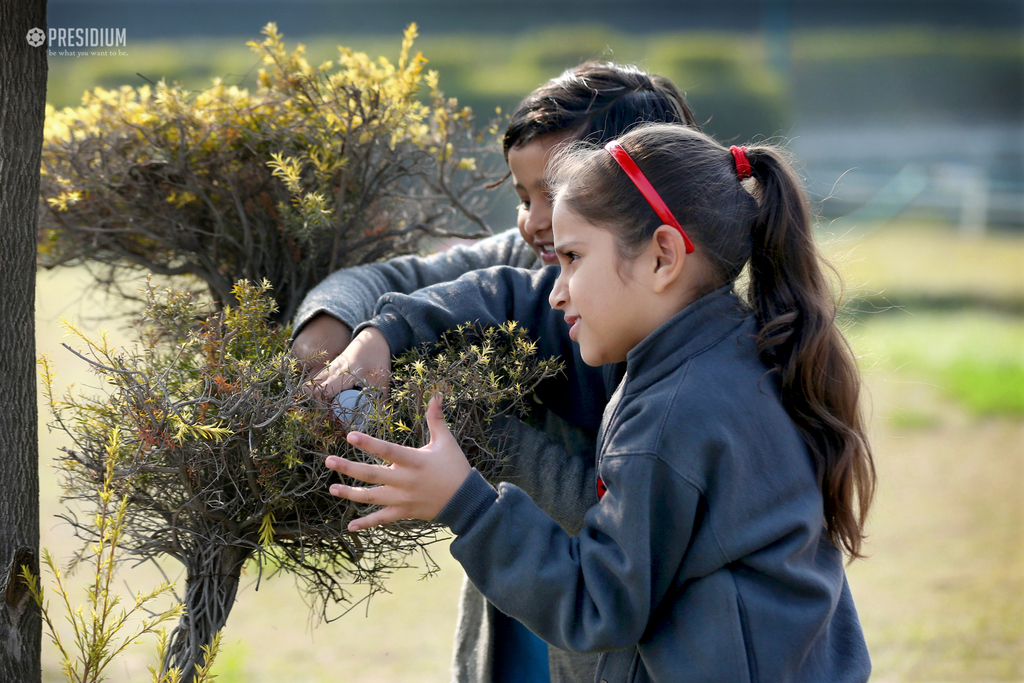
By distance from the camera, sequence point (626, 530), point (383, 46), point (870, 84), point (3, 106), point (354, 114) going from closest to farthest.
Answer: point (626, 530) → point (3, 106) → point (354, 114) → point (383, 46) → point (870, 84)

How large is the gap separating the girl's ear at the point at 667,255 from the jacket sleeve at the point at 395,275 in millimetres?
480

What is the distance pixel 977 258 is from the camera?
10.1 metres

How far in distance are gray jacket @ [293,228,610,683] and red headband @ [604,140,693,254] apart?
1.09 feet

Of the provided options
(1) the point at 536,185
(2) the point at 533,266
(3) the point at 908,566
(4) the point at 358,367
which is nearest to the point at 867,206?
(3) the point at 908,566

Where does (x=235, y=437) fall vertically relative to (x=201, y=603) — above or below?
above

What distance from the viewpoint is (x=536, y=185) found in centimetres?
138

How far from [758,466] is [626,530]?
0.17 m

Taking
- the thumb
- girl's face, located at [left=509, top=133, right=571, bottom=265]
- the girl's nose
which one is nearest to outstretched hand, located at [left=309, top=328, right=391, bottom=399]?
the thumb

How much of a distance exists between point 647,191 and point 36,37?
2.62 feet

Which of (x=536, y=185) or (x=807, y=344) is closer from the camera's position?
(x=807, y=344)

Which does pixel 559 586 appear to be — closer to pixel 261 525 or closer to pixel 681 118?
pixel 261 525

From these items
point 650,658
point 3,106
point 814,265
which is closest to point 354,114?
point 3,106

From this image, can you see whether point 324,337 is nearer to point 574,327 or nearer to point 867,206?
point 574,327

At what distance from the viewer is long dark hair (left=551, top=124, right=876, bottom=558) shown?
3.35 ft
